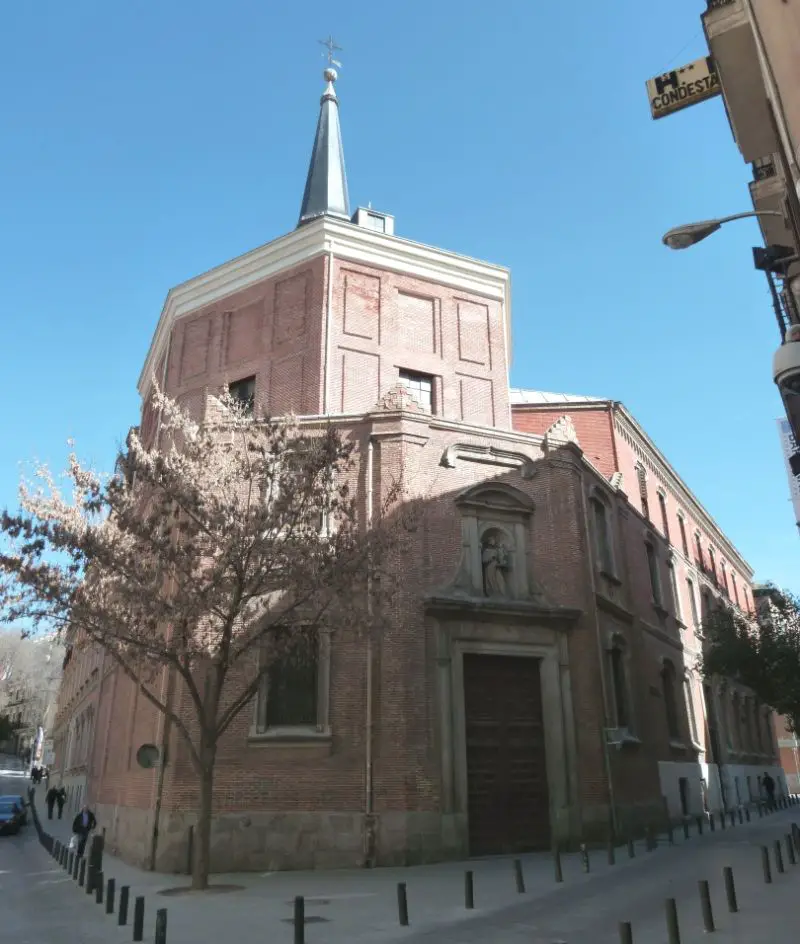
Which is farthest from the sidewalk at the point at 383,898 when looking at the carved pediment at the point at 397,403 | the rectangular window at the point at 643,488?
the rectangular window at the point at 643,488

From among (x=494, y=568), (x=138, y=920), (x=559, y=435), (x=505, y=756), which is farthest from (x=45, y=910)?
(x=559, y=435)

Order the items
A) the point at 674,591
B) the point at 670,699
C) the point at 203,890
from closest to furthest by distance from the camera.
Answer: the point at 203,890, the point at 670,699, the point at 674,591

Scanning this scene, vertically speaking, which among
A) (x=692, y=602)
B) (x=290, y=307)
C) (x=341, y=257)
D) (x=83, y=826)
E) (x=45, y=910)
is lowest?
(x=45, y=910)

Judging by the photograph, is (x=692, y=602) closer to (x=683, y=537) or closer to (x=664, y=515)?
(x=683, y=537)

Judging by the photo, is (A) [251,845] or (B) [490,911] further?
(A) [251,845]

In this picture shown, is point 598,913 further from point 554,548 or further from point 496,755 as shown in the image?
point 554,548

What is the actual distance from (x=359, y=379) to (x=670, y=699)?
1473cm

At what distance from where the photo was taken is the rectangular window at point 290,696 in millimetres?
16250

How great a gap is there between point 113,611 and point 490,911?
7512 mm

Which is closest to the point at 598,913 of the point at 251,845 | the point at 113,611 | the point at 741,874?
the point at 741,874

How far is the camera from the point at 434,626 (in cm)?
1708

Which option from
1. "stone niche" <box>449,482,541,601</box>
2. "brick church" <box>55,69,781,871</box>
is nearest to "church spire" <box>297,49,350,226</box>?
"brick church" <box>55,69,781,871</box>

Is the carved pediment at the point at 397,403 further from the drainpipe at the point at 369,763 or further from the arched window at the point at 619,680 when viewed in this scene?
the arched window at the point at 619,680

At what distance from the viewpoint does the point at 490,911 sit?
34.2 ft
